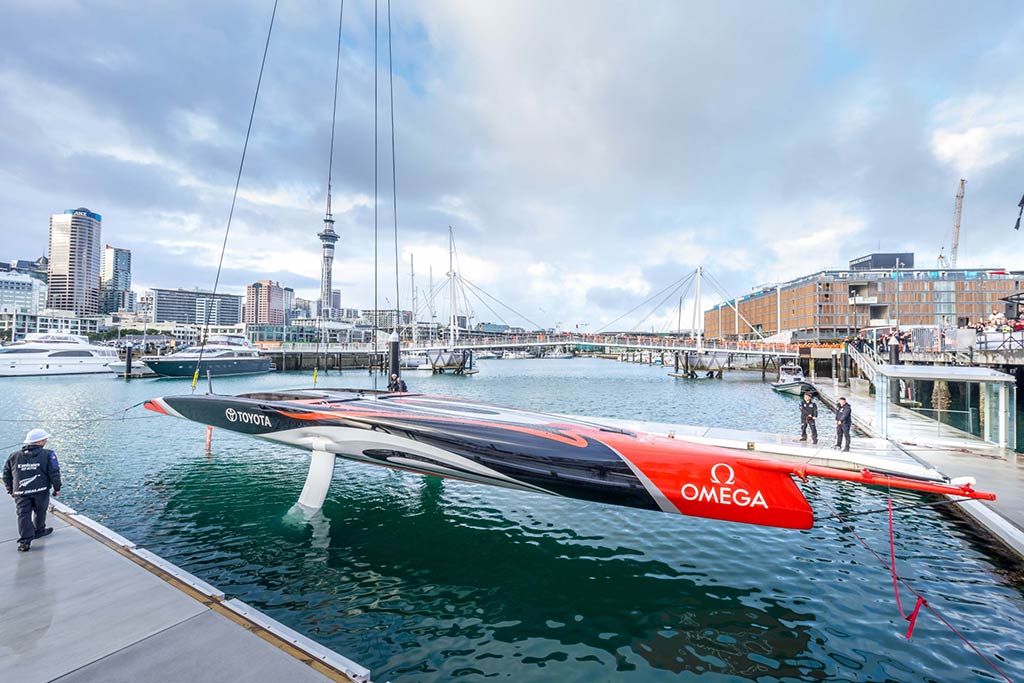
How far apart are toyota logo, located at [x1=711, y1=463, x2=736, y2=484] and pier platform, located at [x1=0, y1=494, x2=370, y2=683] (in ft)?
16.1

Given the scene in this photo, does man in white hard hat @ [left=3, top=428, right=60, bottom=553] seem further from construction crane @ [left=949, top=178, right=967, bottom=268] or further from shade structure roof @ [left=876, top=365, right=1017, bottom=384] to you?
construction crane @ [left=949, top=178, right=967, bottom=268]

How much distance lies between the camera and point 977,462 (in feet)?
37.1

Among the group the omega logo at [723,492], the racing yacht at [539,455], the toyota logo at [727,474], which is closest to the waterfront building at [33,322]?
the racing yacht at [539,455]

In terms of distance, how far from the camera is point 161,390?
3825 centimetres

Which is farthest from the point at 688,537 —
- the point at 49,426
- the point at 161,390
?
the point at 161,390

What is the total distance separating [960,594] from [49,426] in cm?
3017

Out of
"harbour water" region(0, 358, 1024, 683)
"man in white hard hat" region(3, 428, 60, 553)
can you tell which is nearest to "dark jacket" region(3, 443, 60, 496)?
"man in white hard hat" region(3, 428, 60, 553)

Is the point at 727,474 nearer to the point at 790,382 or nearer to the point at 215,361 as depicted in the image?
the point at 790,382

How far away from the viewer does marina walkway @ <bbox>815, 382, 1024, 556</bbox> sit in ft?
26.3

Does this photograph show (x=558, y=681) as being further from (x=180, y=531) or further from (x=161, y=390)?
(x=161, y=390)

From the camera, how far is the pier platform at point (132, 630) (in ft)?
12.3

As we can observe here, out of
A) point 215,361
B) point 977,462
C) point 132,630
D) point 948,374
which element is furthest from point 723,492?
point 215,361

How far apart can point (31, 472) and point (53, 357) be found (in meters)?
62.5

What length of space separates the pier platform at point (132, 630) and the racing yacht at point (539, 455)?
3823 mm
